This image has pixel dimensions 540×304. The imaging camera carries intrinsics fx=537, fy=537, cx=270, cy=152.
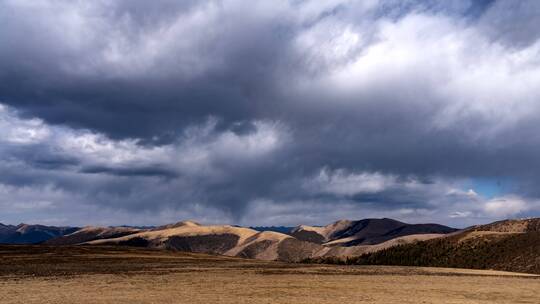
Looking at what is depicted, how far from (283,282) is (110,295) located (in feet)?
52.6

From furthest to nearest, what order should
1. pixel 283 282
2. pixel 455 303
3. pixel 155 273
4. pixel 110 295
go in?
pixel 155 273
pixel 283 282
pixel 110 295
pixel 455 303

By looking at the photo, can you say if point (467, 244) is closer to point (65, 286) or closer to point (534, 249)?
point (534, 249)

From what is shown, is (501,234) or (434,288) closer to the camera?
(434,288)

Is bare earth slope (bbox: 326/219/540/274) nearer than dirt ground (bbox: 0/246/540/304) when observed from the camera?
No

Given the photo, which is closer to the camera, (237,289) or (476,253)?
(237,289)

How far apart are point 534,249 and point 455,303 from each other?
68.4 metres

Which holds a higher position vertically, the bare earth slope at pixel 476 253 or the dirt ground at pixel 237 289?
the bare earth slope at pixel 476 253

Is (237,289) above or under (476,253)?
under

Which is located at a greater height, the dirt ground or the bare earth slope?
the bare earth slope

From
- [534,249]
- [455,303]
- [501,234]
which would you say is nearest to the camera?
[455,303]

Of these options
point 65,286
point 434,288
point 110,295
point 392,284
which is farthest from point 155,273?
point 434,288

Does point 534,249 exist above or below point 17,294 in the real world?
above

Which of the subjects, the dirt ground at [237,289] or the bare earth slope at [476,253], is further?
the bare earth slope at [476,253]

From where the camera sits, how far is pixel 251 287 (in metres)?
42.7
